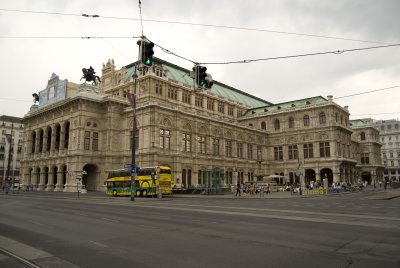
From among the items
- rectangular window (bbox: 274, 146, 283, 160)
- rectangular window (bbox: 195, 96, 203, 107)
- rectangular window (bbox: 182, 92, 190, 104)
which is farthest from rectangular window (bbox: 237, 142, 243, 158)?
rectangular window (bbox: 182, 92, 190, 104)

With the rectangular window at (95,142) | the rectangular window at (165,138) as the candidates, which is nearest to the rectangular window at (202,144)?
the rectangular window at (165,138)

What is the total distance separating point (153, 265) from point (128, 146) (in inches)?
2111

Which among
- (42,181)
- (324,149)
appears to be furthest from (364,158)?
(42,181)

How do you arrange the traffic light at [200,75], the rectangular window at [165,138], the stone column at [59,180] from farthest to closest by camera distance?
1. the stone column at [59,180]
2. the rectangular window at [165,138]
3. the traffic light at [200,75]

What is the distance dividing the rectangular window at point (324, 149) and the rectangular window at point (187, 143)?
1304 inches

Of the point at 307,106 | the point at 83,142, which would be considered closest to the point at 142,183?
the point at 83,142

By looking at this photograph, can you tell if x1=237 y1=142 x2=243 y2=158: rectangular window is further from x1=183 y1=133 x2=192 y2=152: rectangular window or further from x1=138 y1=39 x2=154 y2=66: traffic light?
x1=138 y1=39 x2=154 y2=66: traffic light

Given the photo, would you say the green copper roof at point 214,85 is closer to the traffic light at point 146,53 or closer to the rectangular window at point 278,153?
the rectangular window at point 278,153

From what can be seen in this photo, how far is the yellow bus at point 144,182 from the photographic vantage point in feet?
136

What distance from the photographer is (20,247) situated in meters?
9.24

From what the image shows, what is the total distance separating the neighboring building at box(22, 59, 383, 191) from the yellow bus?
678 cm

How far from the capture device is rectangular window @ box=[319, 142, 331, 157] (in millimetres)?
75000

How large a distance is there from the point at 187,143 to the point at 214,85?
30.5 metres

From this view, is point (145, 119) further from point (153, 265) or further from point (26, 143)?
point (153, 265)
